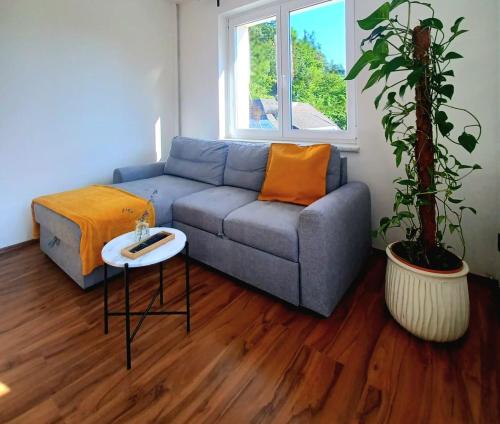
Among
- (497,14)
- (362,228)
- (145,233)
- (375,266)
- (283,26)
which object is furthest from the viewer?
(283,26)

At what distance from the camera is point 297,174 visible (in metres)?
2.12

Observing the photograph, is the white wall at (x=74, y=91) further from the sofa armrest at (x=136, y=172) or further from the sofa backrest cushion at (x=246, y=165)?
the sofa backrest cushion at (x=246, y=165)

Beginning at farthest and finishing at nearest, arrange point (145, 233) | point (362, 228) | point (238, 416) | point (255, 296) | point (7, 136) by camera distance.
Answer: point (7, 136) < point (362, 228) < point (255, 296) < point (145, 233) < point (238, 416)

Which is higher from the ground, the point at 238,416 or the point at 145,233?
the point at 145,233

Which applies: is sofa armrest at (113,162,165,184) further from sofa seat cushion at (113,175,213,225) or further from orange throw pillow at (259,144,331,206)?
orange throw pillow at (259,144,331,206)

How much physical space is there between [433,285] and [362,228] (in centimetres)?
70

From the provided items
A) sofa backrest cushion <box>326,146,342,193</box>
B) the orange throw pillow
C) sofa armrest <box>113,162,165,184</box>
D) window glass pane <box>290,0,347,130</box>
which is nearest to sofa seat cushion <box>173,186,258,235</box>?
the orange throw pillow

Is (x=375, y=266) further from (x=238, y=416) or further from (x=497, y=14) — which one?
(x=497, y=14)

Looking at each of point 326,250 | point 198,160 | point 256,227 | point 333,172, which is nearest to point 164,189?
point 198,160

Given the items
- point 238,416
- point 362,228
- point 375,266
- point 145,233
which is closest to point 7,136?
point 145,233

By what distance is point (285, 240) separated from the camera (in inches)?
66.2

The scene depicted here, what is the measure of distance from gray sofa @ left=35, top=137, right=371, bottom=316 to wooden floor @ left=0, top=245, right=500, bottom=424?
0.18 m

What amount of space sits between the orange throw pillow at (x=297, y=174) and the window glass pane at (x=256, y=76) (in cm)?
88

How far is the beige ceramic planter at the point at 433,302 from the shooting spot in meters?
1.39
